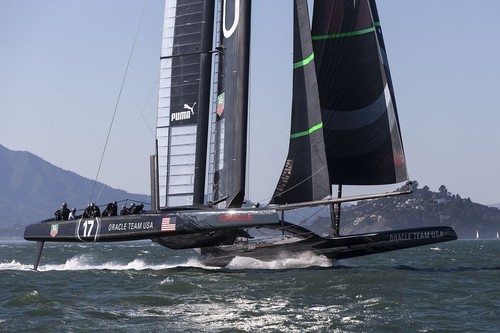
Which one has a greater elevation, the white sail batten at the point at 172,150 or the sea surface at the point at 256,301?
the white sail batten at the point at 172,150

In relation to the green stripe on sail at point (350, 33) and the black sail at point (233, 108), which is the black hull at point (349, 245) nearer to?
the black sail at point (233, 108)

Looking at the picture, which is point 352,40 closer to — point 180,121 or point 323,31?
point 323,31

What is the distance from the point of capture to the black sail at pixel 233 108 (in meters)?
26.3

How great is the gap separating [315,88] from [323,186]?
2.76 meters

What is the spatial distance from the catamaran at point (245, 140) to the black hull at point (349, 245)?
33 mm

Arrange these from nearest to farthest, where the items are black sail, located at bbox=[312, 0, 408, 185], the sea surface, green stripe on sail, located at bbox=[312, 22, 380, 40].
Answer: the sea surface < black sail, located at bbox=[312, 0, 408, 185] < green stripe on sail, located at bbox=[312, 22, 380, 40]

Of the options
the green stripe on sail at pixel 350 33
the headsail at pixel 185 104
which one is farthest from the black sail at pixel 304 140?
the headsail at pixel 185 104

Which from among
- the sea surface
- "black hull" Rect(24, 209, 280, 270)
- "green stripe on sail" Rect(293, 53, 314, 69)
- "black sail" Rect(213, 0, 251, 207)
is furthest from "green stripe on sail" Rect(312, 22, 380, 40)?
the sea surface

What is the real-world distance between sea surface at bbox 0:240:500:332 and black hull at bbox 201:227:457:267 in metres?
0.63

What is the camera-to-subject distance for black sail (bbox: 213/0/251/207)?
2631 centimetres

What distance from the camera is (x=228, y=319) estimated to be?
661 inches

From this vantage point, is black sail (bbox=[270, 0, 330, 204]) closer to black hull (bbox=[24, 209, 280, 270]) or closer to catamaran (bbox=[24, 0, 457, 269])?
catamaran (bbox=[24, 0, 457, 269])

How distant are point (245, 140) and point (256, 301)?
8.10 metres

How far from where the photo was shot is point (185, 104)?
28.9 m
